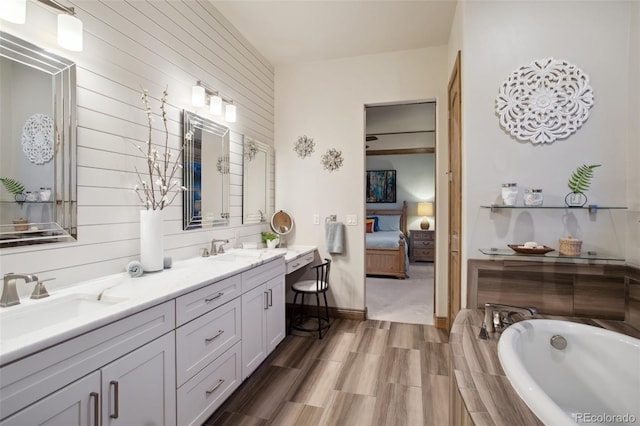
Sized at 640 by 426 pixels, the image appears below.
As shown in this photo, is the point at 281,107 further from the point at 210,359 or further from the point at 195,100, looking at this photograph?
the point at 210,359

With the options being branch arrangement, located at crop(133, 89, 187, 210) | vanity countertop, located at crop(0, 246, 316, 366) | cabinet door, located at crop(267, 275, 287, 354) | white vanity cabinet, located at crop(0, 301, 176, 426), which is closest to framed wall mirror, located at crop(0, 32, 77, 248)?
vanity countertop, located at crop(0, 246, 316, 366)

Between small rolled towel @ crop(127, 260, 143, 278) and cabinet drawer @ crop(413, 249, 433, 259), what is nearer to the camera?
small rolled towel @ crop(127, 260, 143, 278)

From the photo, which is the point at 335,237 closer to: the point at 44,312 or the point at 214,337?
the point at 214,337

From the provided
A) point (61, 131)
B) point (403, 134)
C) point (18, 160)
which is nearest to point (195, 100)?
point (61, 131)

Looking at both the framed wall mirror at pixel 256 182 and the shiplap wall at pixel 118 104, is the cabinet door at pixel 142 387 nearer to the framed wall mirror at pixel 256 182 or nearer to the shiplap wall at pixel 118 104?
the shiplap wall at pixel 118 104

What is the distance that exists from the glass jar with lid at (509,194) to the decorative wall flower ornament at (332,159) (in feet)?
6.10

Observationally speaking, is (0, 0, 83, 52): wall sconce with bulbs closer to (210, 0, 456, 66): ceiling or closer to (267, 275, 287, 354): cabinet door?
(210, 0, 456, 66): ceiling

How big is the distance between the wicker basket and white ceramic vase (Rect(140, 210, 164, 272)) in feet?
8.02

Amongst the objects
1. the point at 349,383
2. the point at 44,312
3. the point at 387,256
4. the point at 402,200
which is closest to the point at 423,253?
the point at 402,200

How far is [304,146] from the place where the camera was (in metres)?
3.70

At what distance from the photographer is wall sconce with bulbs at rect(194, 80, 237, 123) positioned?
238 cm

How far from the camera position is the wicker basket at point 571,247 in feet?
6.20

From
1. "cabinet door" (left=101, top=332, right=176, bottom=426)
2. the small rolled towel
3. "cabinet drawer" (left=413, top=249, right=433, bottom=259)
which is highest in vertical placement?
the small rolled towel

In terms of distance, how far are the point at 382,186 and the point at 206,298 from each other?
6495 mm
